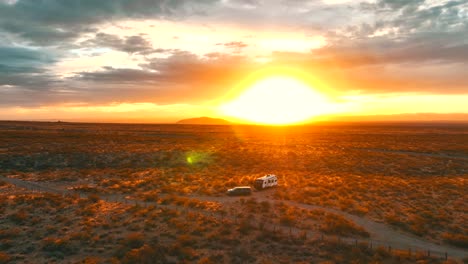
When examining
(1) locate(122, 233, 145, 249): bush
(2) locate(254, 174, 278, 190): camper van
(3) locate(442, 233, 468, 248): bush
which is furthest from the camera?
(2) locate(254, 174, 278, 190): camper van

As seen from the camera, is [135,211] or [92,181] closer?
[135,211]

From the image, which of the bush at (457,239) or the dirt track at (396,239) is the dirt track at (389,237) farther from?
the bush at (457,239)

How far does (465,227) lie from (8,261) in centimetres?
3693

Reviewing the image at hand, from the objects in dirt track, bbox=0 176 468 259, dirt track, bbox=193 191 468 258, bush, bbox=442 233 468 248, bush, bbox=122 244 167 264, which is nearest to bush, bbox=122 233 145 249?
bush, bbox=122 244 167 264

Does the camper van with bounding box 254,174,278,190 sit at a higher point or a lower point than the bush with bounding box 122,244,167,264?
higher

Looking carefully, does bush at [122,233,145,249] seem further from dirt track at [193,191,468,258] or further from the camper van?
the camper van

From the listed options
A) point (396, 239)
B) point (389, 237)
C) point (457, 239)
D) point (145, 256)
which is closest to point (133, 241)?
point (145, 256)

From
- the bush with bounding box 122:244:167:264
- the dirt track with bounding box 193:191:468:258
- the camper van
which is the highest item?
the camper van

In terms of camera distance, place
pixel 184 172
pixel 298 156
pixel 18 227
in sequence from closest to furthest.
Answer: pixel 18 227 < pixel 184 172 < pixel 298 156

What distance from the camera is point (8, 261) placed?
2178 centimetres

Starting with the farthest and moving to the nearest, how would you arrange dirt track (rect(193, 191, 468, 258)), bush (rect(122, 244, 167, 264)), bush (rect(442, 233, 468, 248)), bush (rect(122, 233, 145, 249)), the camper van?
the camper van, bush (rect(442, 233, 468, 248)), dirt track (rect(193, 191, 468, 258)), bush (rect(122, 233, 145, 249)), bush (rect(122, 244, 167, 264))

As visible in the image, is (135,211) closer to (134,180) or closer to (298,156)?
(134,180)

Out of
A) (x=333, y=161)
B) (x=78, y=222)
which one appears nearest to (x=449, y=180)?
(x=333, y=161)

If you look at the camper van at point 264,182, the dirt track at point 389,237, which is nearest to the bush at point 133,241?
the dirt track at point 389,237
